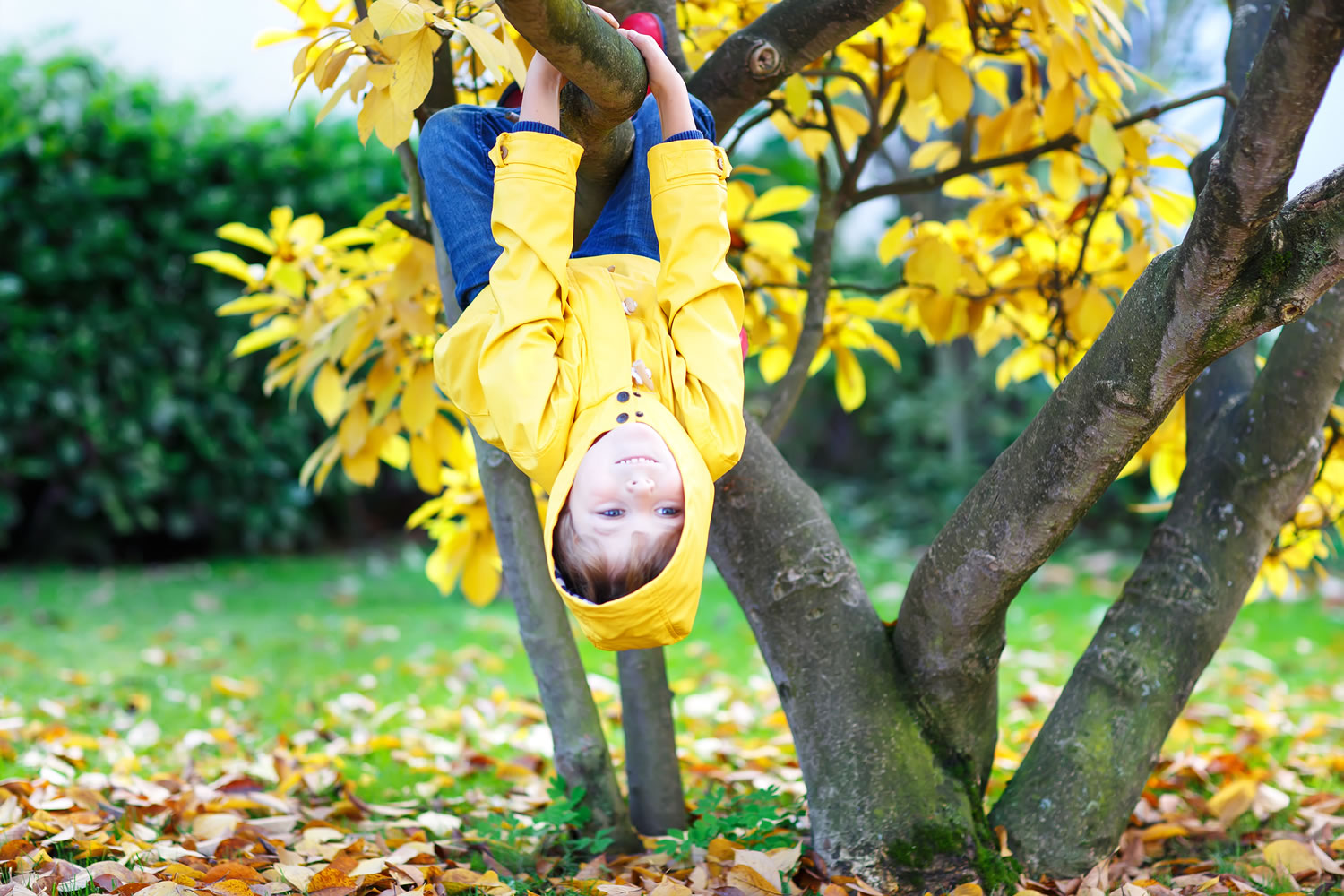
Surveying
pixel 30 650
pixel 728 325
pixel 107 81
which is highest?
pixel 107 81

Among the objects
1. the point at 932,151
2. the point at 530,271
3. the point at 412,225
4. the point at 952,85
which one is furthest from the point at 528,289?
the point at 932,151

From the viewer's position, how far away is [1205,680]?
13.8 ft

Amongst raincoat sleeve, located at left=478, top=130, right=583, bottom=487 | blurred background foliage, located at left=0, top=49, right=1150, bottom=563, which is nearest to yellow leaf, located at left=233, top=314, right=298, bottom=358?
raincoat sleeve, located at left=478, top=130, right=583, bottom=487

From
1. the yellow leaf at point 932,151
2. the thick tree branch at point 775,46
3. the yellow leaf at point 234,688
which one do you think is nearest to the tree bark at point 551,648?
the thick tree branch at point 775,46

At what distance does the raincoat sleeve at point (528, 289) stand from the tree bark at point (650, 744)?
2.59ft

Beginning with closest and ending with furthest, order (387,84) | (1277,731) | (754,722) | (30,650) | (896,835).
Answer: (387,84) < (896,835) < (1277,731) < (754,722) < (30,650)

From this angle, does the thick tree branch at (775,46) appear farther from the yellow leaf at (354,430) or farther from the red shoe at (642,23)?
the yellow leaf at (354,430)

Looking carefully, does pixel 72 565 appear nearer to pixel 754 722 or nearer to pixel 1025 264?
pixel 754 722

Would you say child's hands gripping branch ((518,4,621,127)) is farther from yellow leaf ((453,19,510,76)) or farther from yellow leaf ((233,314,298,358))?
yellow leaf ((233,314,298,358))

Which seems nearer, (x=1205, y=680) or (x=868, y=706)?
(x=868, y=706)

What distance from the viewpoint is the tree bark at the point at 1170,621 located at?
1959 millimetres

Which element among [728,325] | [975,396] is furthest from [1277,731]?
[975,396]

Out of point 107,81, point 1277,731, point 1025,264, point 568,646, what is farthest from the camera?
point 107,81

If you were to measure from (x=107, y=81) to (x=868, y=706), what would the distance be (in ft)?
18.4
